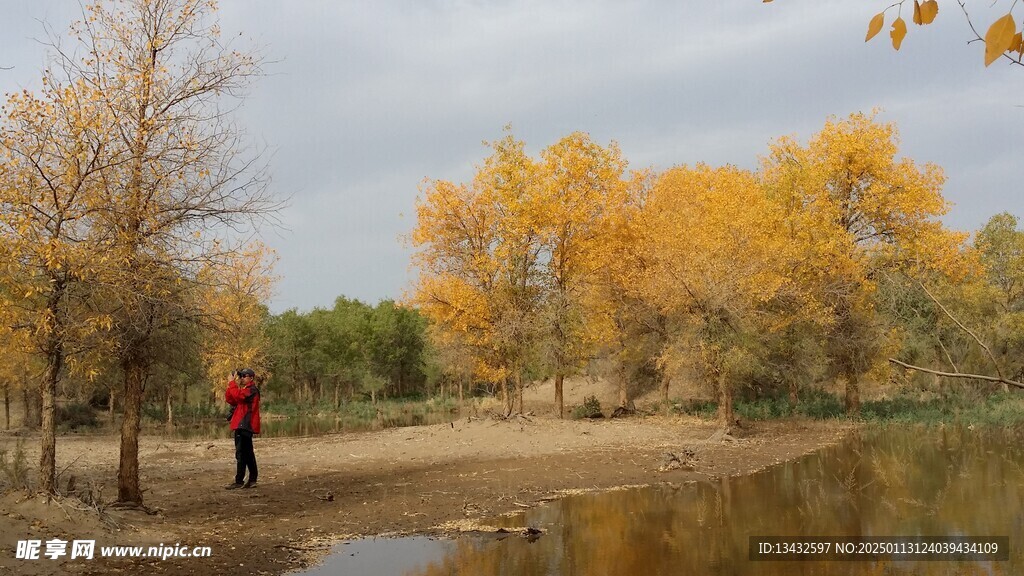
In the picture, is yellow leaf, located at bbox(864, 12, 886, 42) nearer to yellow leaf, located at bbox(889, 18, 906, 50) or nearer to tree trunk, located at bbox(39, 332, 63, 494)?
yellow leaf, located at bbox(889, 18, 906, 50)

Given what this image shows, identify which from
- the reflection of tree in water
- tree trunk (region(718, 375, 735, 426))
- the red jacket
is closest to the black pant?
the red jacket

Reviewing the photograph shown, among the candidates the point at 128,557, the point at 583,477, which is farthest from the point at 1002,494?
the point at 128,557

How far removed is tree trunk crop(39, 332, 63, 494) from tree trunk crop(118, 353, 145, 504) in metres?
1.83

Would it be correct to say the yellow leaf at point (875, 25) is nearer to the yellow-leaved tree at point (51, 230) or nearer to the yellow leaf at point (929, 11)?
the yellow leaf at point (929, 11)

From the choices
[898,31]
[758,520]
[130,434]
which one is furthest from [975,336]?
[130,434]

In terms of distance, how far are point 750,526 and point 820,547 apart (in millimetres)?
1384

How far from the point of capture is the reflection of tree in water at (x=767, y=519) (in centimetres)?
894

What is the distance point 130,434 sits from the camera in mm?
11812

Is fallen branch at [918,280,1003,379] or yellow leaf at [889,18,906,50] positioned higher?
yellow leaf at [889,18,906,50]

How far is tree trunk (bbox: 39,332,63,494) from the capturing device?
9375 mm

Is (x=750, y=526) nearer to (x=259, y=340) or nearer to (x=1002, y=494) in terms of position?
(x=1002, y=494)

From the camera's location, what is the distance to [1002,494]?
13.3m

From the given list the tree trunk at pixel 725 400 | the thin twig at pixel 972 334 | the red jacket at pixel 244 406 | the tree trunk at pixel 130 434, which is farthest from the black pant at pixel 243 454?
the tree trunk at pixel 725 400

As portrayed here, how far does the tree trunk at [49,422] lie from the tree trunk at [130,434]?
1829 mm
